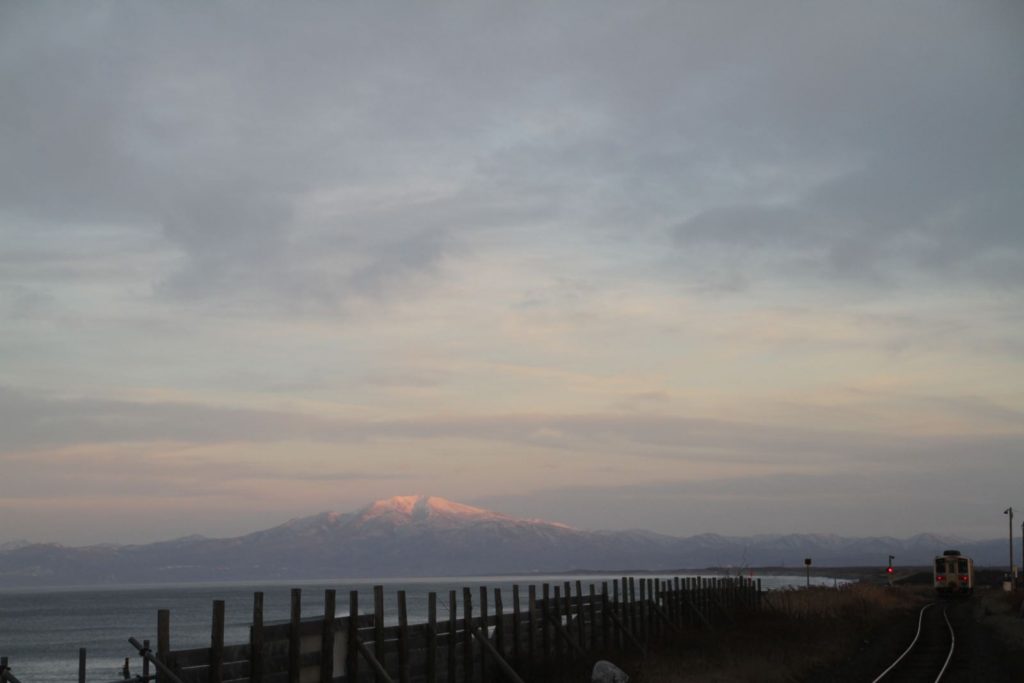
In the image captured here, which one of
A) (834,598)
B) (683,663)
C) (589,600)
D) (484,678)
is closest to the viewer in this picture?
(484,678)

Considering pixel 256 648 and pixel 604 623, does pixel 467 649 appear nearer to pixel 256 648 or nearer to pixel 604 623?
pixel 256 648

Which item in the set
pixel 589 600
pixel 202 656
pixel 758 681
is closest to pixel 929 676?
pixel 758 681

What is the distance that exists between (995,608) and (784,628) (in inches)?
1062

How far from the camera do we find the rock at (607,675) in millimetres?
22141

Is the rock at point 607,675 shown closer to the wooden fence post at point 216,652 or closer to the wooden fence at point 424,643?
the wooden fence at point 424,643

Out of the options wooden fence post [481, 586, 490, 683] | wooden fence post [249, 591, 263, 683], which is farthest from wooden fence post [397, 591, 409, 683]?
wooden fence post [249, 591, 263, 683]

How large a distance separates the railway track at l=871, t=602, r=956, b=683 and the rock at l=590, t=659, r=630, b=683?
7242mm

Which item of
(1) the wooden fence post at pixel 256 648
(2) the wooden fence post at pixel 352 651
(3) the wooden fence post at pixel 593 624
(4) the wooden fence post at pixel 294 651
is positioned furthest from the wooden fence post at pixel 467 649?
(3) the wooden fence post at pixel 593 624

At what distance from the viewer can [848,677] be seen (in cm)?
Result: 2728

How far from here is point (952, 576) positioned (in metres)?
85.2

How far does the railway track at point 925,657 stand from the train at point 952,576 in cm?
3744

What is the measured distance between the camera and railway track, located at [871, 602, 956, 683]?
90.0ft

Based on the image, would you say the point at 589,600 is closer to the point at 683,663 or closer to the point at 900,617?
the point at 683,663

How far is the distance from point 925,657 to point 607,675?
573 inches
